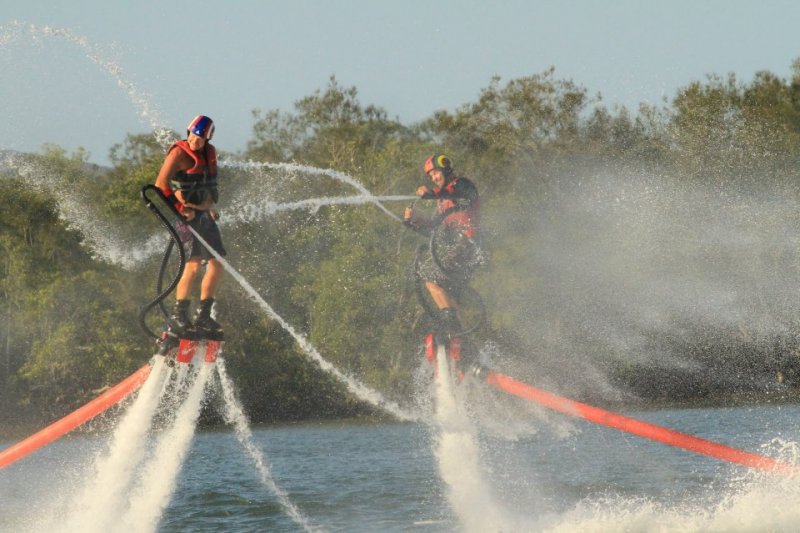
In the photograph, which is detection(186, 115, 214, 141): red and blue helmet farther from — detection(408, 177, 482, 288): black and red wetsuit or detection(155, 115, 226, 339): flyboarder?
detection(408, 177, 482, 288): black and red wetsuit

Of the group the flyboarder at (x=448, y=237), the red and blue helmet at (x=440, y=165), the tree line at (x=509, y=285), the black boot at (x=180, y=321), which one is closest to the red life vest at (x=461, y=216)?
Answer: the flyboarder at (x=448, y=237)

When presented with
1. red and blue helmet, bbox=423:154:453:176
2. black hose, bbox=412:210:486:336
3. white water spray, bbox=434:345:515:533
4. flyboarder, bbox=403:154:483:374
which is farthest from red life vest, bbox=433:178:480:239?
white water spray, bbox=434:345:515:533

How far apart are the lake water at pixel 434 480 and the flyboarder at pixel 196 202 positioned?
1452mm

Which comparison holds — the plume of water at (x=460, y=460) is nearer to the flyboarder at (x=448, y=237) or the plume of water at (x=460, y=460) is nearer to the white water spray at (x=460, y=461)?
the white water spray at (x=460, y=461)

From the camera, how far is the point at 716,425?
116 feet

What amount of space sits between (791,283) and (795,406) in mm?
4709

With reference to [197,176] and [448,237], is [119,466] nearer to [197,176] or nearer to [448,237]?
[197,176]

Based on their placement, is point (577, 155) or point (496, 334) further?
point (577, 155)

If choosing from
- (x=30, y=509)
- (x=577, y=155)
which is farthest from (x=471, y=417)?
(x=577, y=155)

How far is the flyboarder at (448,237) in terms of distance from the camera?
1719cm

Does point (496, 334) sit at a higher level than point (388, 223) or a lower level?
lower

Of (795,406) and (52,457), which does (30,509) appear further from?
(795,406)

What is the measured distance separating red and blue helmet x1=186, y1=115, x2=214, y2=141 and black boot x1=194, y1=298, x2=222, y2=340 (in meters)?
2.04

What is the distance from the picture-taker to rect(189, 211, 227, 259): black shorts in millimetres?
15133
